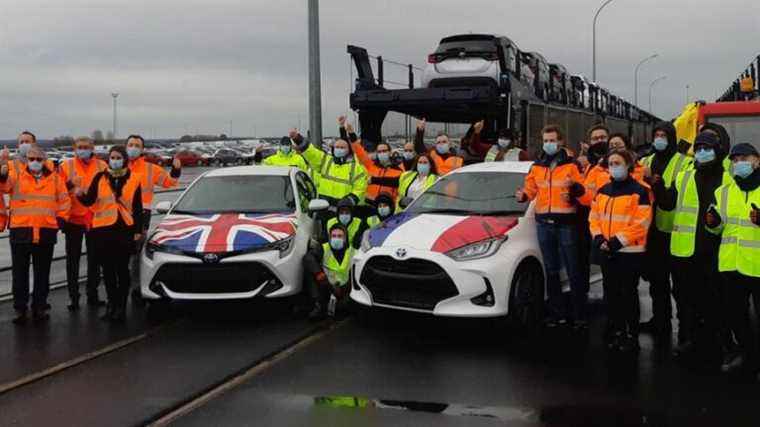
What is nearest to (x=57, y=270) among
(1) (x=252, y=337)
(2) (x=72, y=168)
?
(2) (x=72, y=168)

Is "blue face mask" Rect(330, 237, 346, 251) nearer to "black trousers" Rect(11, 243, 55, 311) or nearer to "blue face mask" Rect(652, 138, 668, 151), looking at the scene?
"black trousers" Rect(11, 243, 55, 311)

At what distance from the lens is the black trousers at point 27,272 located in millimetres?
7664

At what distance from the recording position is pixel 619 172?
6262 millimetres

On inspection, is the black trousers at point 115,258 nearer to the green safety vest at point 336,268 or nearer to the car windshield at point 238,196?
the car windshield at point 238,196

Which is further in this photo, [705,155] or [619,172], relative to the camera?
[619,172]

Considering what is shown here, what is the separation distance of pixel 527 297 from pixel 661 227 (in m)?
1.27

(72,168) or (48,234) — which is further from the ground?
(72,168)

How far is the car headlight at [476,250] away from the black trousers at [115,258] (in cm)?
334

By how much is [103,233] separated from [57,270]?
4067 mm

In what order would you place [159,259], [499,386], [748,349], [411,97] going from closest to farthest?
[499,386] → [748,349] → [159,259] → [411,97]

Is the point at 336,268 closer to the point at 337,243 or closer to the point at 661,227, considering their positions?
the point at 337,243

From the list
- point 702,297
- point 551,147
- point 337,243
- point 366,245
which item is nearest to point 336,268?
point 337,243

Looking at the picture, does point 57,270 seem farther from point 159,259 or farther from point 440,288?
point 440,288

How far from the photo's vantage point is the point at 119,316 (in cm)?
763
